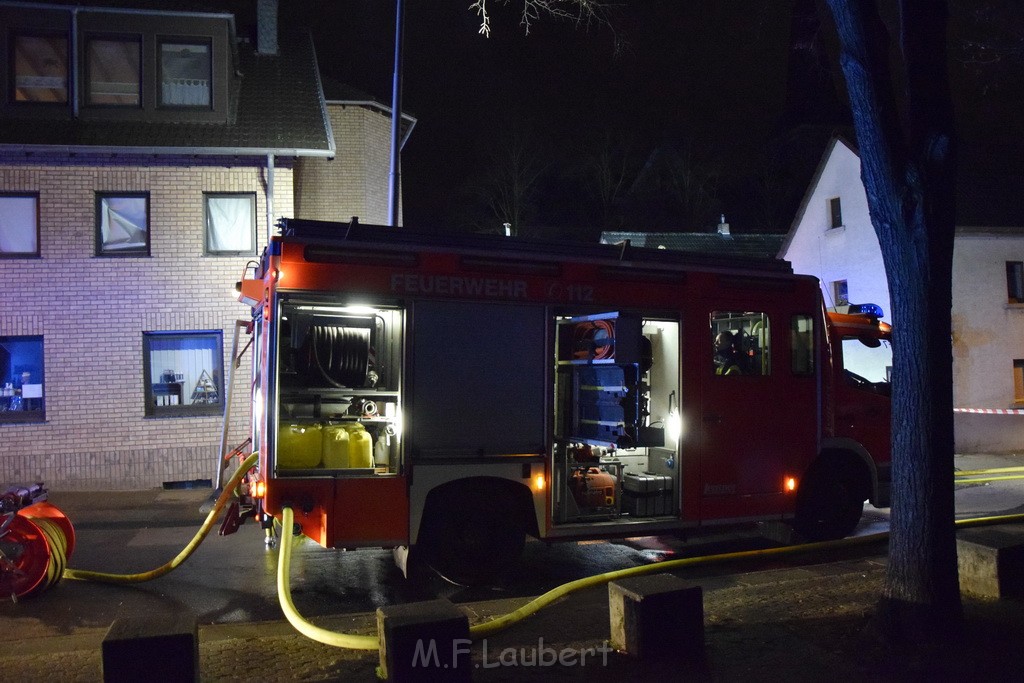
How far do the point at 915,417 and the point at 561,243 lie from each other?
343cm

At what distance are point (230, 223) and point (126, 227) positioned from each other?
163cm

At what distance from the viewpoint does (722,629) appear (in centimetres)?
596

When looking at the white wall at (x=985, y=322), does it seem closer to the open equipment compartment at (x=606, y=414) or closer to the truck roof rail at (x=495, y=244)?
the truck roof rail at (x=495, y=244)

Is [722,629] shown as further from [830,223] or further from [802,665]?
[830,223]

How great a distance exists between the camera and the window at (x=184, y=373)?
13.6m

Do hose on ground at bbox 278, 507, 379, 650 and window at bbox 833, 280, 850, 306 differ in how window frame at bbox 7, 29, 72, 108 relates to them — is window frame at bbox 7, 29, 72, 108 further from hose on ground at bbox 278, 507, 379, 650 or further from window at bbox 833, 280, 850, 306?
window at bbox 833, 280, 850, 306

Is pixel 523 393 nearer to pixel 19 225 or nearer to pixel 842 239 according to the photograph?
pixel 19 225

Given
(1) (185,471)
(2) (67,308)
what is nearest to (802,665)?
(1) (185,471)

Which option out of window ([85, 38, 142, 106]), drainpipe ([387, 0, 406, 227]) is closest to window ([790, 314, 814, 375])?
drainpipe ([387, 0, 406, 227])

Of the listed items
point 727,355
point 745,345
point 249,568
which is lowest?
point 249,568

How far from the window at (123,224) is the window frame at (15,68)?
1.89 metres

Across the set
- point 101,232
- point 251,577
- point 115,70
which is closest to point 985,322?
point 251,577

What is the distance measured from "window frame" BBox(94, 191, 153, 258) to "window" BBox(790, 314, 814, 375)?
1021 cm

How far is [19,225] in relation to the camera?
525 inches
